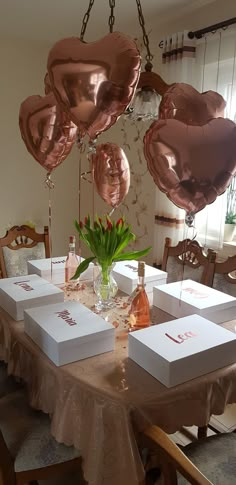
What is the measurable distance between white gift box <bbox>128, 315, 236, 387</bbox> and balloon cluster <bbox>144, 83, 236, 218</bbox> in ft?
1.32

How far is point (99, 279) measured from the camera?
155 centimetres

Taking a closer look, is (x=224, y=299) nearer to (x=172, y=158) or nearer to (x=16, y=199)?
(x=172, y=158)

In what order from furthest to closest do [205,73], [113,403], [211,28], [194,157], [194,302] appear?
1. [205,73]
2. [211,28]
3. [194,302]
4. [194,157]
5. [113,403]

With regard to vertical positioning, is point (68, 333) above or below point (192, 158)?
below

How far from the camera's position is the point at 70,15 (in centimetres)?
254

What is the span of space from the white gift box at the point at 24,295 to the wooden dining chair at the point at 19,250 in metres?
0.65

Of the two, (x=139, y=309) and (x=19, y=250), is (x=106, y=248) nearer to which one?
(x=139, y=309)

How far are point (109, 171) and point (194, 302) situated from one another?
68 cm

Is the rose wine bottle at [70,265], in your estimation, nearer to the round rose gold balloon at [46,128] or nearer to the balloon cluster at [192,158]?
the round rose gold balloon at [46,128]

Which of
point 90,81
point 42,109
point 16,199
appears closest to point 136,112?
point 42,109

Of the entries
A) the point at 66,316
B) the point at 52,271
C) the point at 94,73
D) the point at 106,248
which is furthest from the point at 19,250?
the point at 94,73

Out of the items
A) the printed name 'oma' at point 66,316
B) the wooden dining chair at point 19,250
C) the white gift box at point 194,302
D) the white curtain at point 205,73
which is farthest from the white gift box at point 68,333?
the white curtain at point 205,73

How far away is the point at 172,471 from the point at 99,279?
806mm

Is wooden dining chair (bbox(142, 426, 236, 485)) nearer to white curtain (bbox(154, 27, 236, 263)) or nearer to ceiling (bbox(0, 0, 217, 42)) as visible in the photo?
white curtain (bbox(154, 27, 236, 263))
